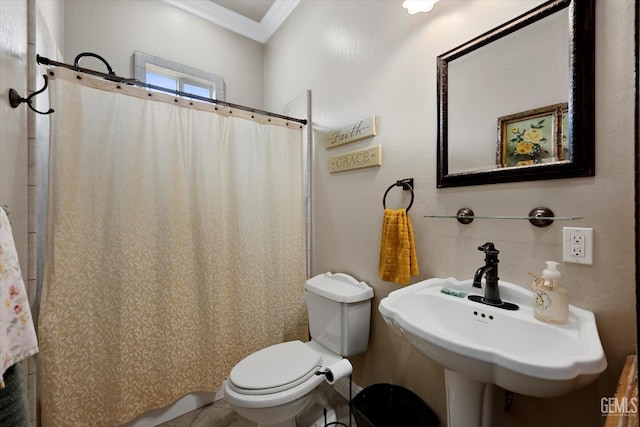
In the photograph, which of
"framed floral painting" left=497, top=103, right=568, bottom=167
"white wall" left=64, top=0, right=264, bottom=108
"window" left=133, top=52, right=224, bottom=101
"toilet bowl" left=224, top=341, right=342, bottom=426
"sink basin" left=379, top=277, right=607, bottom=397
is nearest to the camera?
"sink basin" left=379, top=277, right=607, bottom=397

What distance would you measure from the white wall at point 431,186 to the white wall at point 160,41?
1.46 ft

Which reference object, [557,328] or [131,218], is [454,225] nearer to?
[557,328]

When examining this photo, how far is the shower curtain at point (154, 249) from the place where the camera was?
1221mm

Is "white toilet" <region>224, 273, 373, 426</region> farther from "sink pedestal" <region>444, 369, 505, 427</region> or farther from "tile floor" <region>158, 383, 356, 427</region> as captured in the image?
"sink pedestal" <region>444, 369, 505, 427</region>

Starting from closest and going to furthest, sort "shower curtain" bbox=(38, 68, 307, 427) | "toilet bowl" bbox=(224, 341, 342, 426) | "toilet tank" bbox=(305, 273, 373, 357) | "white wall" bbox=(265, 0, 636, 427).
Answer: "white wall" bbox=(265, 0, 636, 427)
"toilet bowl" bbox=(224, 341, 342, 426)
"shower curtain" bbox=(38, 68, 307, 427)
"toilet tank" bbox=(305, 273, 373, 357)

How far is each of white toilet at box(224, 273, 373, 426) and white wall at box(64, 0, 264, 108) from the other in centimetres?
199

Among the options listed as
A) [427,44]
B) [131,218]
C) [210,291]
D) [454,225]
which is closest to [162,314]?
[210,291]

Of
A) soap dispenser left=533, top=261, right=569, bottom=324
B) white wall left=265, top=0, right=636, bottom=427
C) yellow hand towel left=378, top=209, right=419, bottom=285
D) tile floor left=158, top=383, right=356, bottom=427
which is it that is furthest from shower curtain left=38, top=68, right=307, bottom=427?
soap dispenser left=533, top=261, right=569, bottom=324

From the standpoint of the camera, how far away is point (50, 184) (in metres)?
1.20

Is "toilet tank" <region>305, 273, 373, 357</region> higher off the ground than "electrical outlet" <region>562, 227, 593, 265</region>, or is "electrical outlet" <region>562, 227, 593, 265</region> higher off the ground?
"electrical outlet" <region>562, 227, 593, 265</region>

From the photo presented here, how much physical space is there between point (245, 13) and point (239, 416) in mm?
3064

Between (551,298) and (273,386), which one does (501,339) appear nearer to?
(551,298)

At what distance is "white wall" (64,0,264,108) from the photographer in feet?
5.94

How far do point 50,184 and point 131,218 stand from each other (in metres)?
0.34
